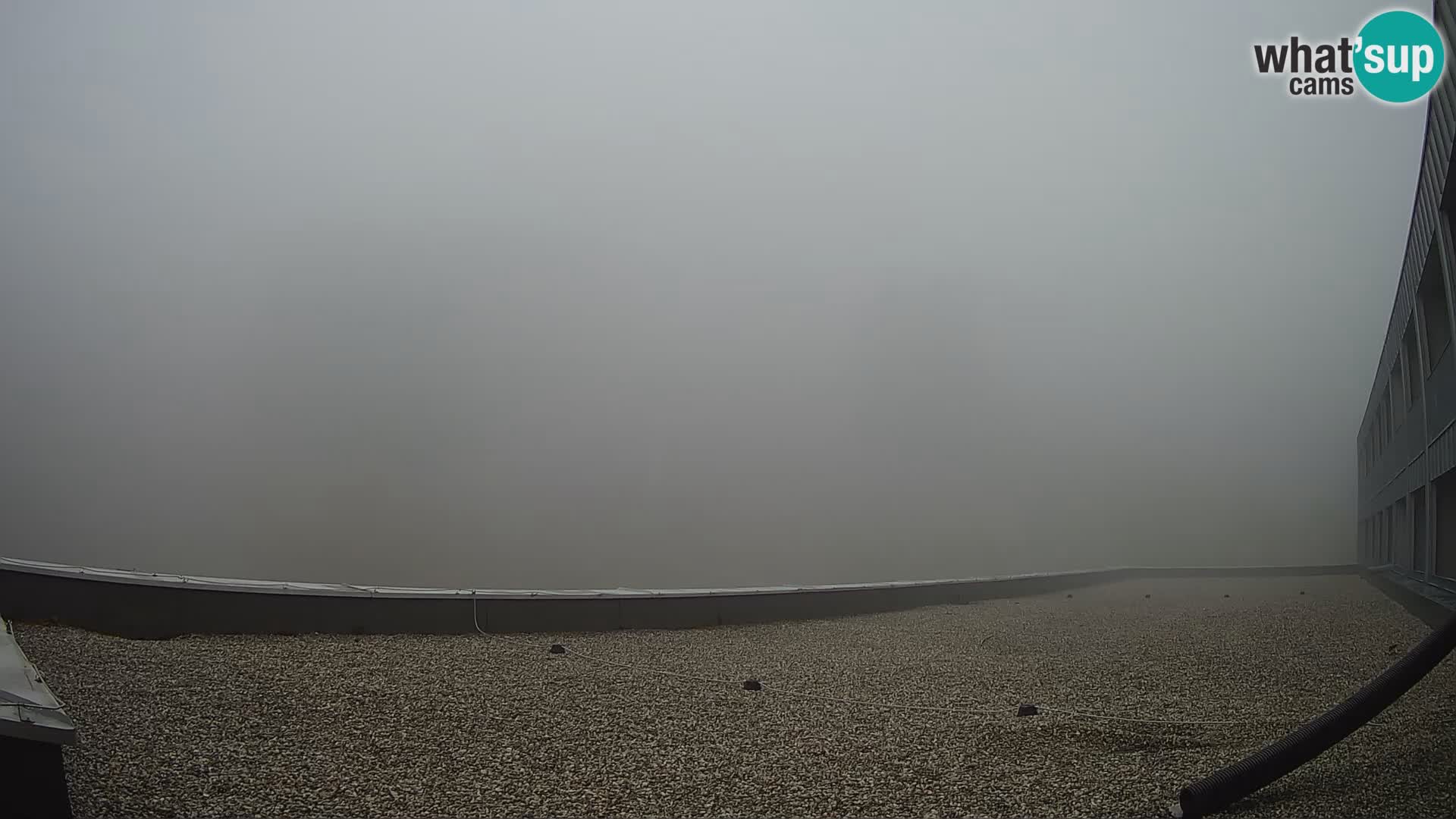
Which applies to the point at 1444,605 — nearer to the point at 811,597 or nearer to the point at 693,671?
the point at 811,597

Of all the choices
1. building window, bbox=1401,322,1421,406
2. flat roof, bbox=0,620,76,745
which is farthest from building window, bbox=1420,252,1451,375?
flat roof, bbox=0,620,76,745

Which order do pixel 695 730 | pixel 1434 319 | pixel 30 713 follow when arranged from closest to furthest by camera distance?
pixel 30 713 < pixel 695 730 < pixel 1434 319

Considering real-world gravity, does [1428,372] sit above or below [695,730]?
above

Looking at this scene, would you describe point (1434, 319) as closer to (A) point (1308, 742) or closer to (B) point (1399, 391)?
(B) point (1399, 391)

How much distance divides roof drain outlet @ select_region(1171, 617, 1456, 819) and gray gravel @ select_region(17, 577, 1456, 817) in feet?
0.38

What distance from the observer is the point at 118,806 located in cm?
260

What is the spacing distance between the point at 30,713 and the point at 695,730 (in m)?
2.28

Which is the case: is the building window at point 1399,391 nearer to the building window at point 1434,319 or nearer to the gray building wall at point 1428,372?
the gray building wall at point 1428,372

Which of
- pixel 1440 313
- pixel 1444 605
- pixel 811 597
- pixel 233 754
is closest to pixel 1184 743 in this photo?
pixel 233 754

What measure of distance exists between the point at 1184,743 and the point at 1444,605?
5.17m

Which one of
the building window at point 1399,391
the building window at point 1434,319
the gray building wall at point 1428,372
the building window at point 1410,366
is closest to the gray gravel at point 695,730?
the gray building wall at point 1428,372

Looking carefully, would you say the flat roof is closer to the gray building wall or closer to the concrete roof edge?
the concrete roof edge

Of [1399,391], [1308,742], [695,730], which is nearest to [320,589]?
[695,730]

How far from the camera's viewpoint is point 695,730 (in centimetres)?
367
